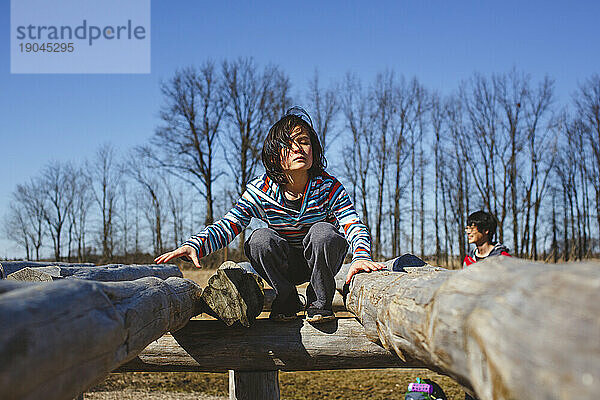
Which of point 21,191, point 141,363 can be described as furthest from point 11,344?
point 21,191

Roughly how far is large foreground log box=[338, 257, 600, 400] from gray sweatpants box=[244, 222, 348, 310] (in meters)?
1.38

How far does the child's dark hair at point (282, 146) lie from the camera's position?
3.27m

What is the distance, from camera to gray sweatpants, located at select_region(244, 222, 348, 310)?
2.87 meters

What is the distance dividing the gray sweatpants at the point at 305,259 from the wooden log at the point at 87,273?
127cm

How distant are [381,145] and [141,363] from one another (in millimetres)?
19850

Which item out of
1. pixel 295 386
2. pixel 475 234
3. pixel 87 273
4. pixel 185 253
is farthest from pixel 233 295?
pixel 295 386

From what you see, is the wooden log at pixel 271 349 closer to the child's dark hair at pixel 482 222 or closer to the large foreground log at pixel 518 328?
the large foreground log at pixel 518 328

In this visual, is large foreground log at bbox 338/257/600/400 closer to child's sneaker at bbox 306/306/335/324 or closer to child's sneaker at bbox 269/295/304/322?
child's sneaker at bbox 306/306/335/324

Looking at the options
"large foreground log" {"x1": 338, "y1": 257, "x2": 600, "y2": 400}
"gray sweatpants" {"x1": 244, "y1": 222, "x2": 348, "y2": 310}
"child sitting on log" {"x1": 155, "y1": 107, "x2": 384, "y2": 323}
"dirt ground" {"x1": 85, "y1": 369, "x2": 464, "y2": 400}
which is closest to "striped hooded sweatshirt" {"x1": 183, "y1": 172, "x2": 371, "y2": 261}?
"child sitting on log" {"x1": 155, "y1": 107, "x2": 384, "y2": 323}

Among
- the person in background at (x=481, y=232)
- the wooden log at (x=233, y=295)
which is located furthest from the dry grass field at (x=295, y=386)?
the wooden log at (x=233, y=295)

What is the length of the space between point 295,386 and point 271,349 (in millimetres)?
4909

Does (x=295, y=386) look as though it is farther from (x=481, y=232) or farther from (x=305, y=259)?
(x=305, y=259)

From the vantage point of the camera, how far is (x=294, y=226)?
10.7ft

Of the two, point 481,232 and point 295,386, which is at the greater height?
point 481,232
